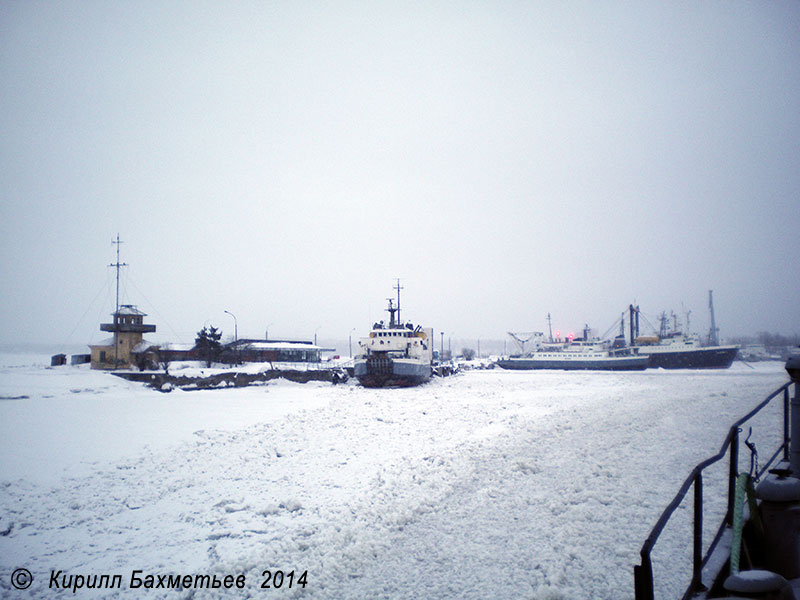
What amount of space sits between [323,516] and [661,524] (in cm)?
625

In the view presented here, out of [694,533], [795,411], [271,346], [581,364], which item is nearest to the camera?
[694,533]

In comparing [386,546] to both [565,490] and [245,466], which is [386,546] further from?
[245,466]

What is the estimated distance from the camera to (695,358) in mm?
60812

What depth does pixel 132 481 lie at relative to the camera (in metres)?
9.38

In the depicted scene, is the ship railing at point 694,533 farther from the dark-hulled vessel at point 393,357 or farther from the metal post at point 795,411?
the dark-hulled vessel at point 393,357

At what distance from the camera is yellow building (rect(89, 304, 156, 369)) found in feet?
135

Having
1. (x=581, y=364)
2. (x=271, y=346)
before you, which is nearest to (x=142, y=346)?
(x=271, y=346)

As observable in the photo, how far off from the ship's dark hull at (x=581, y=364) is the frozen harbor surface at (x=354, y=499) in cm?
4751

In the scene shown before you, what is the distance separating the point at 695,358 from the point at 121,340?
228 ft

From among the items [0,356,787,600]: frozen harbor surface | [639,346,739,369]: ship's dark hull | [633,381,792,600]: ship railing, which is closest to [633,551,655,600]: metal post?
[633,381,792,600]: ship railing

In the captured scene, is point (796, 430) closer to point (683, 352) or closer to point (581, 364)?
point (581, 364)

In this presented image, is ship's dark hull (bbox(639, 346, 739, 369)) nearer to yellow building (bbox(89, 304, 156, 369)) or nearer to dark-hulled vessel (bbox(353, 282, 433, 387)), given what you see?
dark-hulled vessel (bbox(353, 282, 433, 387))

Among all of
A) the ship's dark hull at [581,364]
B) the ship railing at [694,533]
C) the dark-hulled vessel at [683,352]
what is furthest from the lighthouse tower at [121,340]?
the dark-hulled vessel at [683,352]

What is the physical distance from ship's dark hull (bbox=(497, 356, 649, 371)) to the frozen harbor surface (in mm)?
47508
